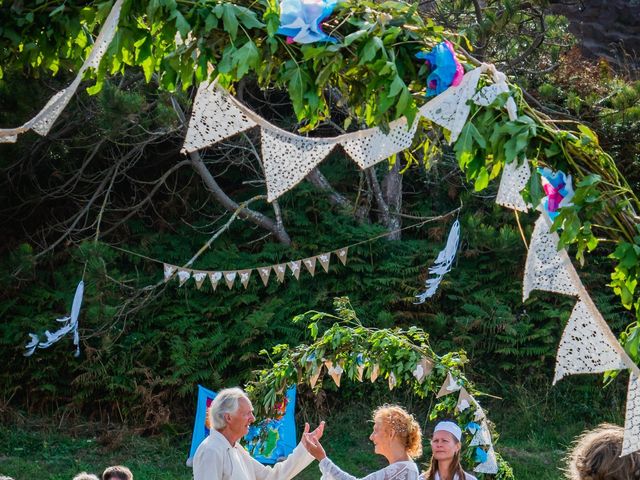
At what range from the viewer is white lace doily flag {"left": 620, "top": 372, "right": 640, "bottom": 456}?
2.49m

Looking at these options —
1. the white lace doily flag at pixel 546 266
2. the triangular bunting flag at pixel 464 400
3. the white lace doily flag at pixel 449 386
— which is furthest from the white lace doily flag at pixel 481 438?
the white lace doily flag at pixel 546 266

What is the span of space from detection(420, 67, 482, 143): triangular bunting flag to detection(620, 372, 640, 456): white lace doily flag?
1.00m

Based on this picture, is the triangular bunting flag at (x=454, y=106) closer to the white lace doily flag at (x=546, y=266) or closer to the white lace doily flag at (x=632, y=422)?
the white lace doily flag at (x=546, y=266)

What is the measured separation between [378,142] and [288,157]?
37cm

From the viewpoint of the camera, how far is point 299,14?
3.38m

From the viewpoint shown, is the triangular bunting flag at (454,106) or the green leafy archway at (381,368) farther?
the green leafy archway at (381,368)

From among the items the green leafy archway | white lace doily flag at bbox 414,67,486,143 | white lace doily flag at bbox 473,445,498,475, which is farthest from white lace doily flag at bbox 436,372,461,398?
white lace doily flag at bbox 414,67,486,143

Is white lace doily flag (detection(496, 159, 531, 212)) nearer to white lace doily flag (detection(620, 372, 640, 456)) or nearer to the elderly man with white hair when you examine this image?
white lace doily flag (detection(620, 372, 640, 456))

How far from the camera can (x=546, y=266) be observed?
335 cm

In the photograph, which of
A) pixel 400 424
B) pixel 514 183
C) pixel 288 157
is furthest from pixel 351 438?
pixel 514 183

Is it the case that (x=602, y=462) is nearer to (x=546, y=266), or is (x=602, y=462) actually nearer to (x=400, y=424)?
(x=546, y=266)

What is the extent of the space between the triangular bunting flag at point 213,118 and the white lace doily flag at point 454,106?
78 centimetres

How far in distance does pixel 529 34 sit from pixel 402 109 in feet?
30.4

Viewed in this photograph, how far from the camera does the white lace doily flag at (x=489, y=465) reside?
18.9 ft
